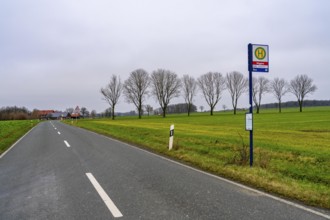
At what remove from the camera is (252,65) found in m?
8.18

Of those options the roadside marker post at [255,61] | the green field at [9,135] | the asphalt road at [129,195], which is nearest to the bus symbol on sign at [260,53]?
the roadside marker post at [255,61]

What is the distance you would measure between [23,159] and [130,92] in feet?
243

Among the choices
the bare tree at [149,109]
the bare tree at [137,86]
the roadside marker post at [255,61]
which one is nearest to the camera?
the roadside marker post at [255,61]

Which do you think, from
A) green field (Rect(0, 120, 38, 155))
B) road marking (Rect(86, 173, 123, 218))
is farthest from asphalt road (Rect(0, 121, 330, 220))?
green field (Rect(0, 120, 38, 155))

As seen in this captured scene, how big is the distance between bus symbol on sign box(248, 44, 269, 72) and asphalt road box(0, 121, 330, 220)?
3423 millimetres

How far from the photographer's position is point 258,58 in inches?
325

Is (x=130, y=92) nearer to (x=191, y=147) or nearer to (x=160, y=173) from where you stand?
(x=191, y=147)

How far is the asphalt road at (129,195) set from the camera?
4.63m

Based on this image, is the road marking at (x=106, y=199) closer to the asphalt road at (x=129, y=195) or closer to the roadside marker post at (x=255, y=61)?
the asphalt road at (x=129, y=195)

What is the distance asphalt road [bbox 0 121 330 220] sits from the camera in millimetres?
4633

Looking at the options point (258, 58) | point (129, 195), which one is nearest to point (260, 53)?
point (258, 58)

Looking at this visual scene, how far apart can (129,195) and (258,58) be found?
5.39 m

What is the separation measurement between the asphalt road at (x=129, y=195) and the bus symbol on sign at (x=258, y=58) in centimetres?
342

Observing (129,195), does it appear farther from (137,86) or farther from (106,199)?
(137,86)
